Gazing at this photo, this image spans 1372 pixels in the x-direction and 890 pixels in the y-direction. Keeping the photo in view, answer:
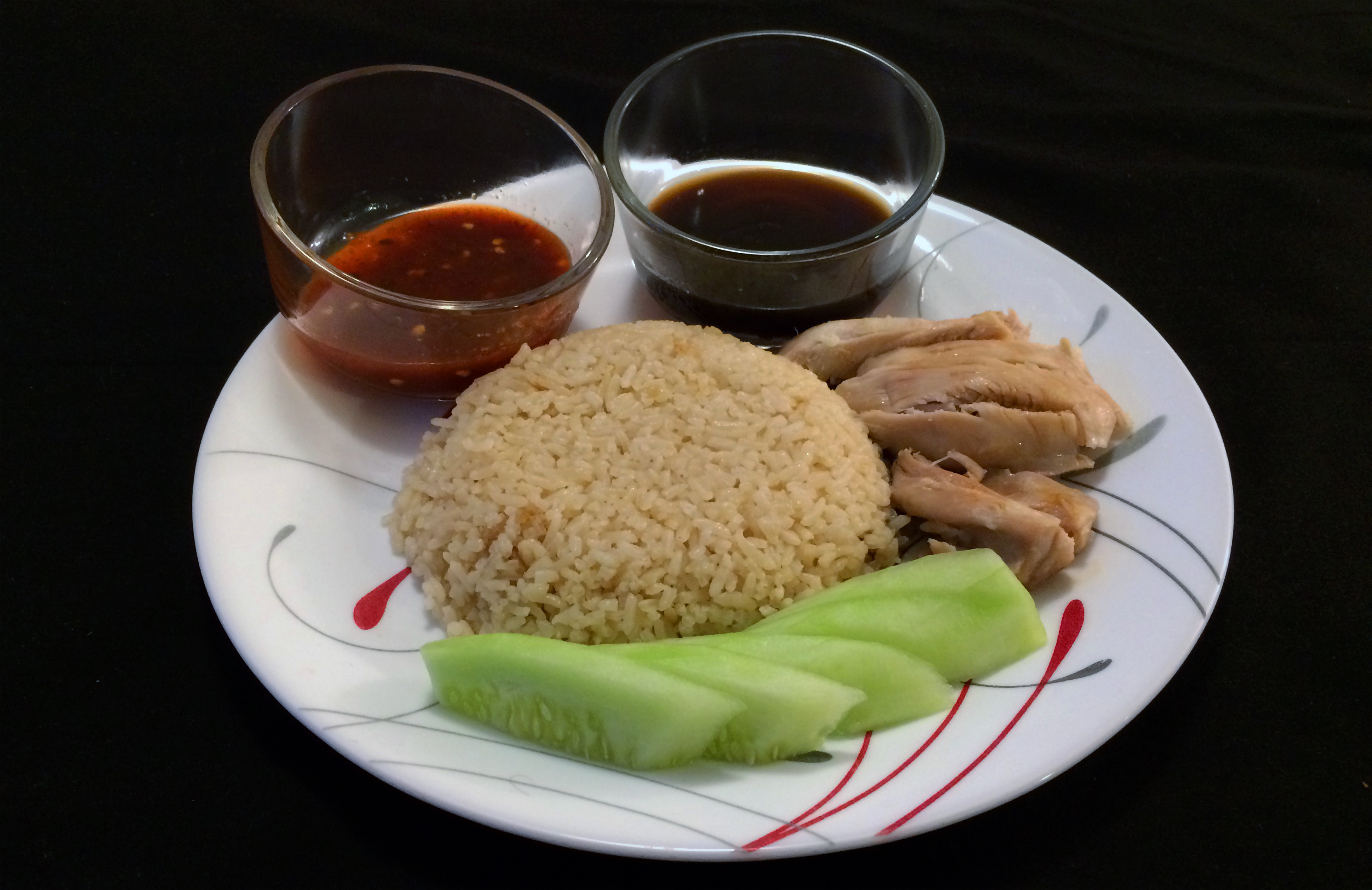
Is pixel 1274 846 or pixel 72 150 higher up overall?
pixel 72 150

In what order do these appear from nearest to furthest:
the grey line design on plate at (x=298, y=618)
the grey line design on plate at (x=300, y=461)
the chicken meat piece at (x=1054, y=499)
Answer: the grey line design on plate at (x=298, y=618) → the chicken meat piece at (x=1054, y=499) → the grey line design on plate at (x=300, y=461)

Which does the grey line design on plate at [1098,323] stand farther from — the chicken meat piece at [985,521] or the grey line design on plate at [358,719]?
the grey line design on plate at [358,719]

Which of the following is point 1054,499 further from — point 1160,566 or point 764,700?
point 764,700

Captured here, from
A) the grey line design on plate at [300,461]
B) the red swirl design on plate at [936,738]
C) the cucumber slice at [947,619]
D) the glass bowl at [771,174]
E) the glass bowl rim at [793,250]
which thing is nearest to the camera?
the red swirl design on plate at [936,738]

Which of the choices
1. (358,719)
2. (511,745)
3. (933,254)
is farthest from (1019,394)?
(358,719)

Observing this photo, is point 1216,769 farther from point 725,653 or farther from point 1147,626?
point 725,653

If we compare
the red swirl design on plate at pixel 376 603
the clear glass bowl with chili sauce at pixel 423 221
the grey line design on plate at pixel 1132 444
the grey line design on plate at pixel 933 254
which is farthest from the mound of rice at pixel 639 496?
the grey line design on plate at pixel 933 254

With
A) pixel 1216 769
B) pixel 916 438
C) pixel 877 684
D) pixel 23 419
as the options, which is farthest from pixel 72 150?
pixel 1216 769

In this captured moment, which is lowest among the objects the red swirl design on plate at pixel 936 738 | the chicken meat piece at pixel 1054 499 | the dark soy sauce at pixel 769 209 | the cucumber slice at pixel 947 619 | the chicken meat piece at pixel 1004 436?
the red swirl design on plate at pixel 936 738
